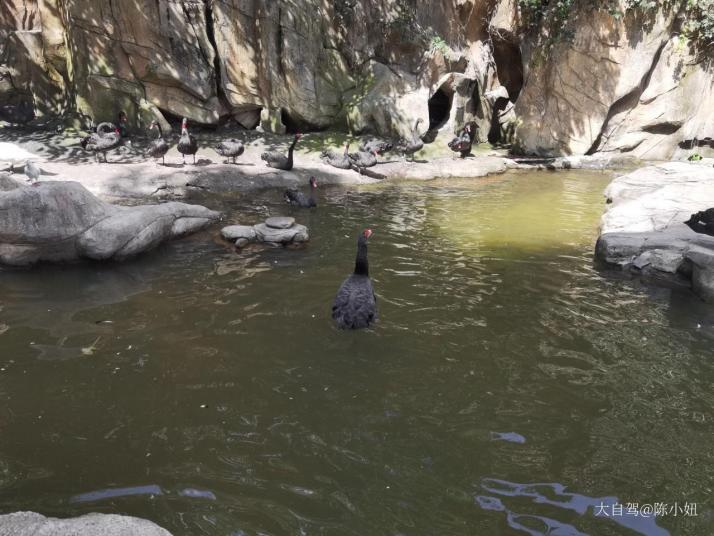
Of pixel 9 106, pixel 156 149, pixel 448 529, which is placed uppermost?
pixel 9 106

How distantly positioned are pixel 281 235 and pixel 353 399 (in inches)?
187

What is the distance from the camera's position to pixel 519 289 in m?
7.48

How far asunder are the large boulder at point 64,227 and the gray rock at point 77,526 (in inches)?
224

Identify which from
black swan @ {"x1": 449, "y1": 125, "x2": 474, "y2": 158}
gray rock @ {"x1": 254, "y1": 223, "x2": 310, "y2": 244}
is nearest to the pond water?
gray rock @ {"x1": 254, "y1": 223, "x2": 310, "y2": 244}

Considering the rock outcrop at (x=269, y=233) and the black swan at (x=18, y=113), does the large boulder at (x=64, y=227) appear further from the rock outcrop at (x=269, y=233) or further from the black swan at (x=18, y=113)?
the black swan at (x=18, y=113)

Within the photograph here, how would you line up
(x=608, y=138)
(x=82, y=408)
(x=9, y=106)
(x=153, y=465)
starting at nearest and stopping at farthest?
(x=153, y=465) < (x=82, y=408) < (x=9, y=106) < (x=608, y=138)

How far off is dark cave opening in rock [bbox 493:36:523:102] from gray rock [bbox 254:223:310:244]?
52.0ft

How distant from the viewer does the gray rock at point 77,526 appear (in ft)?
8.86

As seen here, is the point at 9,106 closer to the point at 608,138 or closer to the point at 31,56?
the point at 31,56

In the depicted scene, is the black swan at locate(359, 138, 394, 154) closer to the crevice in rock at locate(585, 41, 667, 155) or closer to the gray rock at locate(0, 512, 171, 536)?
the crevice in rock at locate(585, 41, 667, 155)

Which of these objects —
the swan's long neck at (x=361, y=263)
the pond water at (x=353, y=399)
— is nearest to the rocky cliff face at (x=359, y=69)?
the pond water at (x=353, y=399)

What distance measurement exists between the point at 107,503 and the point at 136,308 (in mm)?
3419

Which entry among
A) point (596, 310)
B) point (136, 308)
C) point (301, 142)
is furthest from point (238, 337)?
point (301, 142)

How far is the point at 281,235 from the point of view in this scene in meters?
9.00
